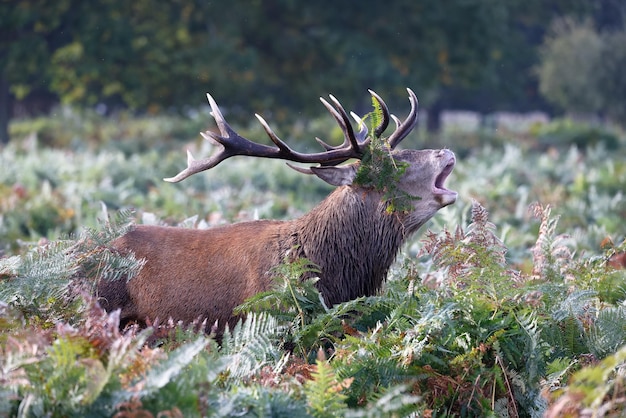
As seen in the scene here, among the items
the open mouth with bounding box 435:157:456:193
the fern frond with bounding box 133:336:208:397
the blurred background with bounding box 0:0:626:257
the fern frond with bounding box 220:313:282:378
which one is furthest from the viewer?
the blurred background with bounding box 0:0:626:257

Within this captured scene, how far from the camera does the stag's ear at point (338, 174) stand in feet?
19.0

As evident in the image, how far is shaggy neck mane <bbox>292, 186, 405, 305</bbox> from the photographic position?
5766 millimetres

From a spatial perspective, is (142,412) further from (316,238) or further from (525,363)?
(316,238)

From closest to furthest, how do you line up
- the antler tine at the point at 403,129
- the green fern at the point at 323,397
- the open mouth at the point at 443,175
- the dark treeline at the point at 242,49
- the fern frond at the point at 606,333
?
the green fern at the point at 323,397 < the fern frond at the point at 606,333 < the open mouth at the point at 443,175 < the antler tine at the point at 403,129 < the dark treeline at the point at 242,49

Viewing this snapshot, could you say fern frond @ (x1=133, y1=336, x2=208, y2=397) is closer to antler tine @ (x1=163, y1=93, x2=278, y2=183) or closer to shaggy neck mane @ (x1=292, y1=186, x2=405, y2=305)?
shaggy neck mane @ (x1=292, y1=186, x2=405, y2=305)

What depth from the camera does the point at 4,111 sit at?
93.1 feet

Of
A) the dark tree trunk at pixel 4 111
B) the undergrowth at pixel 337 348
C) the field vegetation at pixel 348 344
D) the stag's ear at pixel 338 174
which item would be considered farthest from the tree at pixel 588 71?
the undergrowth at pixel 337 348

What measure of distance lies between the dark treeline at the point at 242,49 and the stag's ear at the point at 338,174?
73.3 feet

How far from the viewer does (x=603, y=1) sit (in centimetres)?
4869

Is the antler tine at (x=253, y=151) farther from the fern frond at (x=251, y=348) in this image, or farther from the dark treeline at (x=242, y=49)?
the dark treeline at (x=242, y=49)

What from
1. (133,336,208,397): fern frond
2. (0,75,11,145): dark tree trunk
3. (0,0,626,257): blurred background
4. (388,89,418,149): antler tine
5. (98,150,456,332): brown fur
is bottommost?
(0,75,11,145): dark tree trunk

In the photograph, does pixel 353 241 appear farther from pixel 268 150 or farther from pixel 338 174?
pixel 268 150

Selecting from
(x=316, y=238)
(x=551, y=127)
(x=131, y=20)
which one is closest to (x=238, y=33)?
(x=131, y=20)

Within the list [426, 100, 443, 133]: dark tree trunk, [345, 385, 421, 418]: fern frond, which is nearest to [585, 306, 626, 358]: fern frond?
[345, 385, 421, 418]: fern frond
